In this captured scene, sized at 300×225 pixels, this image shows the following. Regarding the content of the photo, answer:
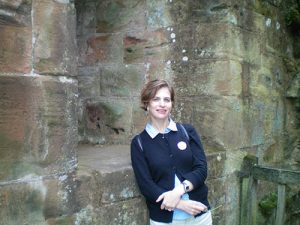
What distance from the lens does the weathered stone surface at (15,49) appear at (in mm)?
1702

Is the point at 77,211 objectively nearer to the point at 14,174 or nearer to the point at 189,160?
the point at 14,174

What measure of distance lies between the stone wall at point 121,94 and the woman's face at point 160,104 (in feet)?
1.27

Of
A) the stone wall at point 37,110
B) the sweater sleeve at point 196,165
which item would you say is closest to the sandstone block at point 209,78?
the sweater sleeve at point 196,165

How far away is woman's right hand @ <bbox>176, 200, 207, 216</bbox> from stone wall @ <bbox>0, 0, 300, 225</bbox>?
336 millimetres

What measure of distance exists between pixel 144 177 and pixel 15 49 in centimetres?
91

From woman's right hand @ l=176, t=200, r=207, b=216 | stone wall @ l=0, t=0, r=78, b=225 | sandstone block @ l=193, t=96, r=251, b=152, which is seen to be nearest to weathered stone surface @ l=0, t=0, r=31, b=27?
stone wall @ l=0, t=0, r=78, b=225

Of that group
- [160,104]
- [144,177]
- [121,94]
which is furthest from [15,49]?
[121,94]

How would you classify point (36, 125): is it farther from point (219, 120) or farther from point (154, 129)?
point (219, 120)

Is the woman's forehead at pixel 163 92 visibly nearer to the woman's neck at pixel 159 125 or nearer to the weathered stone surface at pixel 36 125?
the woman's neck at pixel 159 125

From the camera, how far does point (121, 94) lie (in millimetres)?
3270

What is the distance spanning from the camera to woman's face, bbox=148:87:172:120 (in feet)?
7.12

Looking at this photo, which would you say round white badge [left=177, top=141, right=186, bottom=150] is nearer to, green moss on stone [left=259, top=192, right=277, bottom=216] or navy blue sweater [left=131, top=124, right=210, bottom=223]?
navy blue sweater [left=131, top=124, right=210, bottom=223]

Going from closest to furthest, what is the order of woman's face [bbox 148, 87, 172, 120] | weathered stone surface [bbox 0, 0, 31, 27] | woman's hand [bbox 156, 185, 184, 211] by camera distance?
weathered stone surface [bbox 0, 0, 31, 27] < woman's hand [bbox 156, 185, 184, 211] < woman's face [bbox 148, 87, 172, 120]

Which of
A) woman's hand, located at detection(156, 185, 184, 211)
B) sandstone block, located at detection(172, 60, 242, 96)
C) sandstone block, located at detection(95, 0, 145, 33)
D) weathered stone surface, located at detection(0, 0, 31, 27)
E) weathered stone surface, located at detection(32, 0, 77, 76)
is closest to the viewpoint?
weathered stone surface, located at detection(0, 0, 31, 27)
